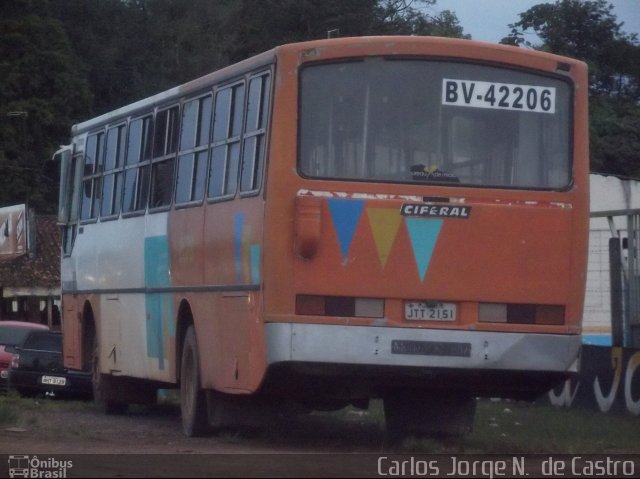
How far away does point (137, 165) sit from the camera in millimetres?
16875

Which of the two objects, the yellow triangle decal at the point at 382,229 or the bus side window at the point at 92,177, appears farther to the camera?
the bus side window at the point at 92,177

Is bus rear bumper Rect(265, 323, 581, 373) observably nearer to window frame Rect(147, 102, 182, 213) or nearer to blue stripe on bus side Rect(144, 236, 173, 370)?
blue stripe on bus side Rect(144, 236, 173, 370)

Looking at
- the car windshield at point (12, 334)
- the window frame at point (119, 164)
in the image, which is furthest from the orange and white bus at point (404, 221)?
the car windshield at point (12, 334)

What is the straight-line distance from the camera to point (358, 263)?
469 inches

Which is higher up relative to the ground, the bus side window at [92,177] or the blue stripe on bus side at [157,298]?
the bus side window at [92,177]

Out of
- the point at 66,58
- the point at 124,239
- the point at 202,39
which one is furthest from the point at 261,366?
the point at 202,39

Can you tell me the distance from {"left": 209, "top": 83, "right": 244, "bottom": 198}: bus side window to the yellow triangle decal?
1697mm

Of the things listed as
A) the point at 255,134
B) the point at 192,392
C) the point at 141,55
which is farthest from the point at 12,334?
the point at 141,55

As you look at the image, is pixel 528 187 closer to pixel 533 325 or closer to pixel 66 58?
pixel 533 325

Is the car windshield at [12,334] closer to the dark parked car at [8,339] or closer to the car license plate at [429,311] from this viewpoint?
the dark parked car at [8,339]

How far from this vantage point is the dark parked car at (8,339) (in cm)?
2639

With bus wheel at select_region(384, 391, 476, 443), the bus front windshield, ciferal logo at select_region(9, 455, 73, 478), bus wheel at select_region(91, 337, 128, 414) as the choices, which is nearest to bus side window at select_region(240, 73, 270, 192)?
the bus front windshield

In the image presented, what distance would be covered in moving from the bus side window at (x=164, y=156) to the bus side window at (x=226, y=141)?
1476mm

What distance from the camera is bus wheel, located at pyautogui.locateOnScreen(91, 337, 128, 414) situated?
754 inches
